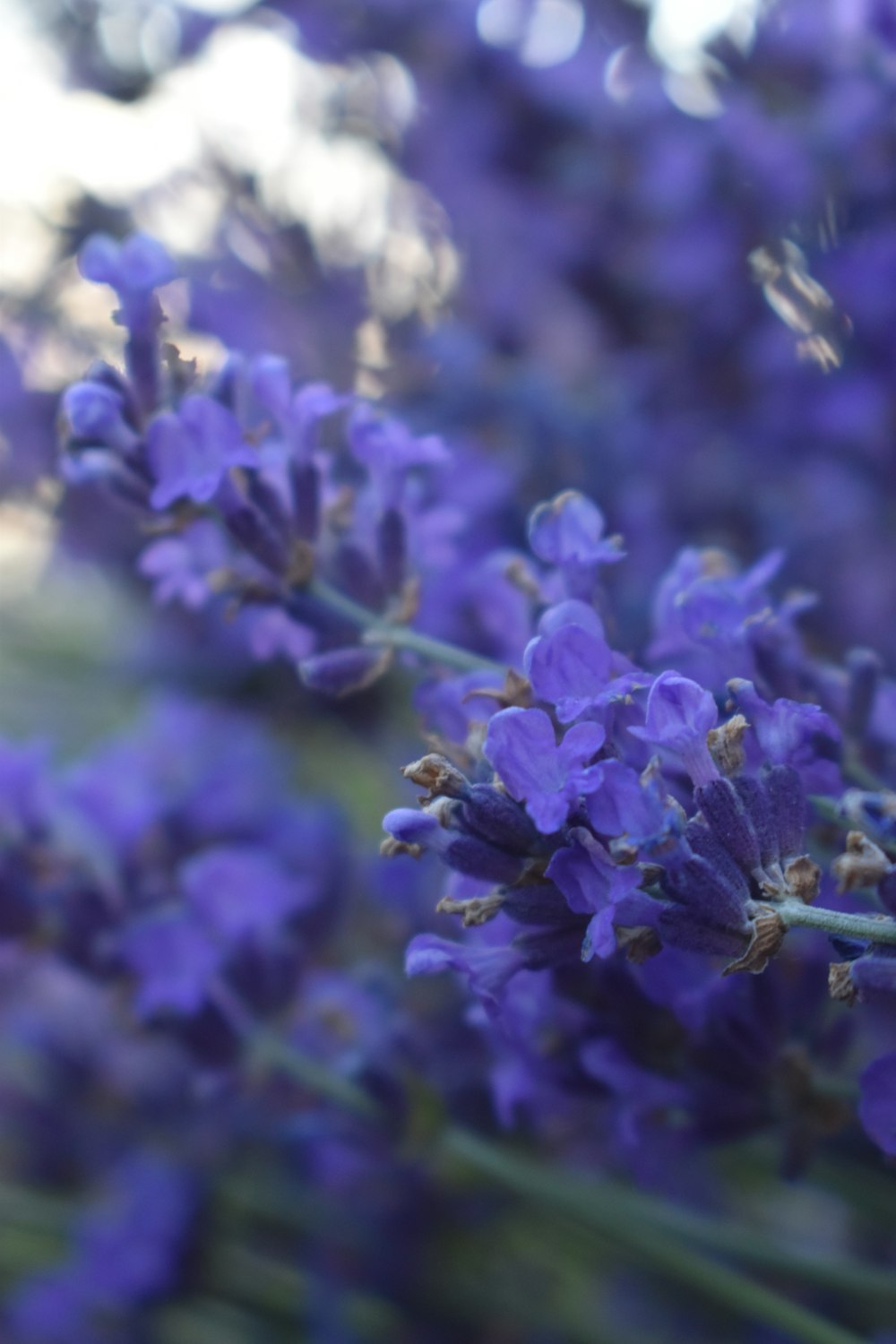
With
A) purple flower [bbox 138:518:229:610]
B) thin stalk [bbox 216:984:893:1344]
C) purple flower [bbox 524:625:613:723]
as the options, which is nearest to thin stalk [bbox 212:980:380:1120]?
thin stalk [bbox 216:984:893:1344]

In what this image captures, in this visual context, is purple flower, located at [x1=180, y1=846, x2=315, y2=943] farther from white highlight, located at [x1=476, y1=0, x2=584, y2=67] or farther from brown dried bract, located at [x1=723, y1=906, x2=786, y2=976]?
white highlight, located at [x1=476, y1=0, x2=584, y2=67]

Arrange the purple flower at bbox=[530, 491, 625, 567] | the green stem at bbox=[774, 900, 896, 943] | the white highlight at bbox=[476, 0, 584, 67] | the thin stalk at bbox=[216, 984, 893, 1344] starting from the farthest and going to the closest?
1. the white highlight at bbox=[476, 0, 584, 67]
2. the thin stalk at bbox=[216, 984, 893, 1344]
3. the purple flower at bbox=[530, 491, 625, 567]
4. the green stem at bbox=[774, 900, 896, 943]

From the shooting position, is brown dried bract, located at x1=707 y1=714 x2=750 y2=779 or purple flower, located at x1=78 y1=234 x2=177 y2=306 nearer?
brown dried bract, located at x1=707 y1=714 x2=750 y2=779

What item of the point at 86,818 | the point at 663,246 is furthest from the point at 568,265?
the point at 86,818

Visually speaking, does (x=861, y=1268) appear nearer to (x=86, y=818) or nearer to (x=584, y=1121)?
(x=584, y=1121)

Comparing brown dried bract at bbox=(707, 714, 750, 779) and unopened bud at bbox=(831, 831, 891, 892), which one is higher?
brown dried bract at bbox=(707, 714, 750, 779)

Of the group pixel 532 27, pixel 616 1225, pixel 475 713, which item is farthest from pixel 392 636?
pixel 532 27

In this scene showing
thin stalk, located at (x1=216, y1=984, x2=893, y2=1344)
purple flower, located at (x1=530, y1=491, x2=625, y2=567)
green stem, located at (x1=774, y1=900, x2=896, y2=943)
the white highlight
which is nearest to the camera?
green stem, located at (x1=774, y1=900, x2=896, y2=943)

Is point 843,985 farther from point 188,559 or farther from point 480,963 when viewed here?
point 188,559
